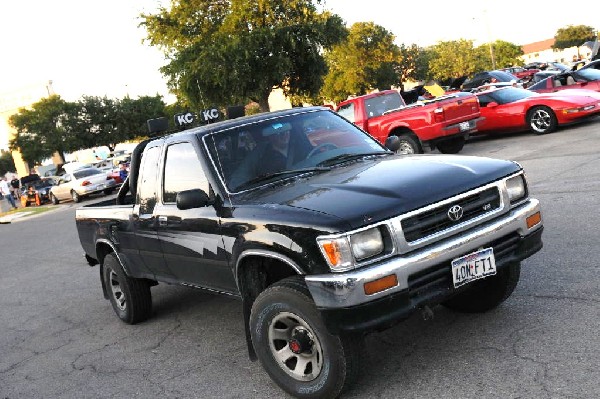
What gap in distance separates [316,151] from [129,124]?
220 feet

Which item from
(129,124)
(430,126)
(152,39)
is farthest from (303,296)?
(129,124)

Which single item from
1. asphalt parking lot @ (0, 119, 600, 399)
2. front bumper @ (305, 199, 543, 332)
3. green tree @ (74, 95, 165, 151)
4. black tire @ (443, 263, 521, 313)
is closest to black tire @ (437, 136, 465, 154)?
asphalt parking lot @ (0, 119, 600, 399)

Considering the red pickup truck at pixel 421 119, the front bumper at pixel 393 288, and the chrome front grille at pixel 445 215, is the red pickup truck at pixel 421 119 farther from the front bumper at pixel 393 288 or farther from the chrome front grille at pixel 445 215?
the front bumper at pixel 393 288

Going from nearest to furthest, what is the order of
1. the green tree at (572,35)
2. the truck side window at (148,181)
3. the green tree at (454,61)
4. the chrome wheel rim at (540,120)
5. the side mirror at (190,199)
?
1. the side mirror at (190,199)
2. the truck side window at (148,181)
3. the chrome wheel rim at (540,120)
4. the green tree at (454,61)
5. the green tree at (572,35)

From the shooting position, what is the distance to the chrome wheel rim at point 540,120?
1572 centimetres

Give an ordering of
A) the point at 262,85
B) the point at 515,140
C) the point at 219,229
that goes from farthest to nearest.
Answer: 1. the point at 262,85
2. the point at 515,140
3. the point at 219,229

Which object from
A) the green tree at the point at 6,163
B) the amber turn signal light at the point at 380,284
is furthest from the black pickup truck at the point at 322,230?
the green tree at the point at 6,163

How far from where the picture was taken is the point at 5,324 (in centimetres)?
763

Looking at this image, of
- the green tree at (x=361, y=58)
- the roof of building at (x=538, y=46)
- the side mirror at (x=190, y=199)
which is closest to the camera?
the side mirror at (x=190, y=199)

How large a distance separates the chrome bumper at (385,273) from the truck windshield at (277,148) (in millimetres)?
1282

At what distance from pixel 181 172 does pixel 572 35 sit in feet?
417

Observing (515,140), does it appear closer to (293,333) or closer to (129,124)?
(293,333)

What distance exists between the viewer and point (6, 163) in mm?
128375

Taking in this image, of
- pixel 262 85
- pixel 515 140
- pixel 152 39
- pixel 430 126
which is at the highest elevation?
pixel 152 39
